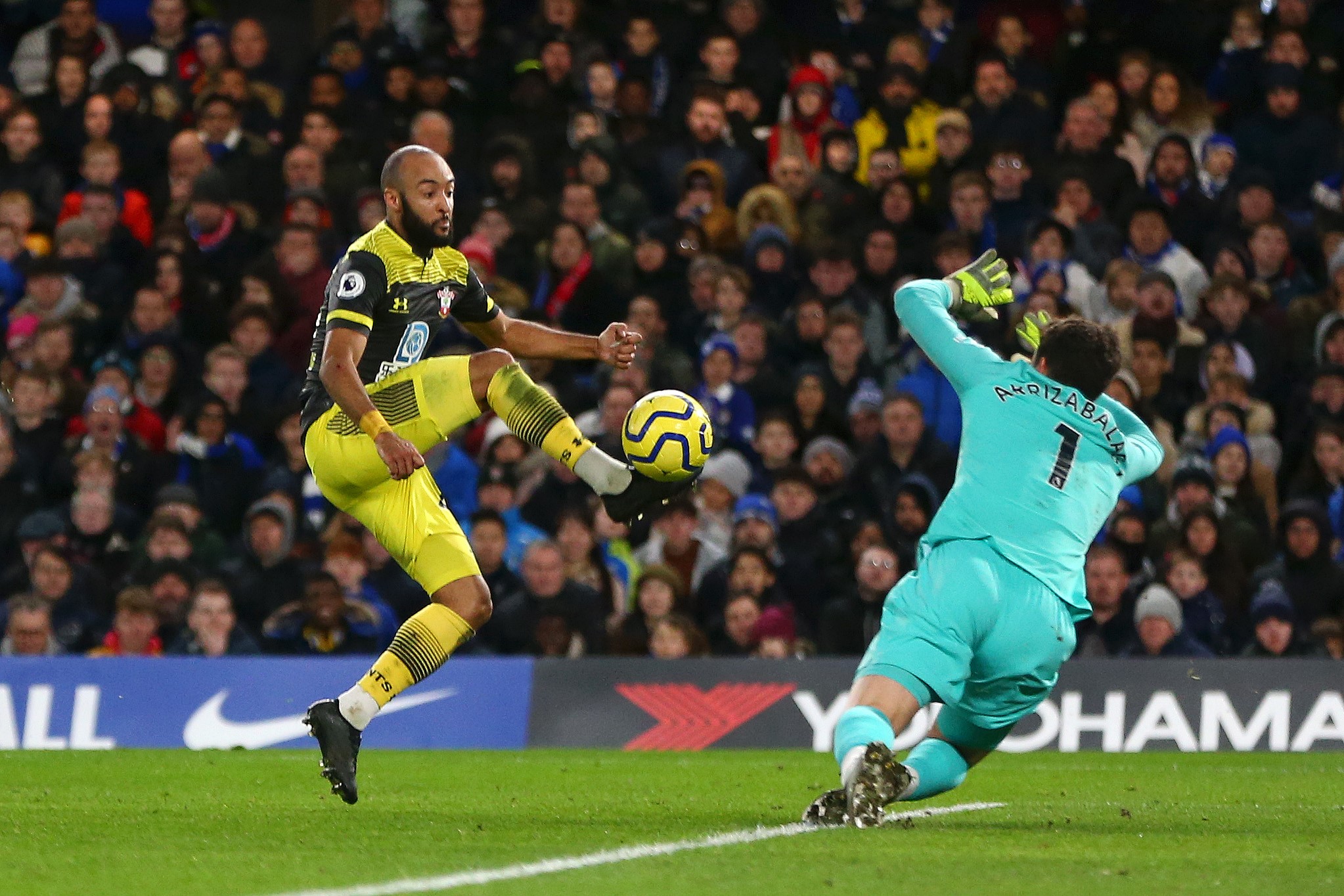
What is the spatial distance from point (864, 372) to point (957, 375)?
696 cm

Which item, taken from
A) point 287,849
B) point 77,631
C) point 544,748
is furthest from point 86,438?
point 287,849

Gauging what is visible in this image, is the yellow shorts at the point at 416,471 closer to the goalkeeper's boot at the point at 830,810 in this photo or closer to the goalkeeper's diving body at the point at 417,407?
the goalkeeper's diving body at the point at 417,407

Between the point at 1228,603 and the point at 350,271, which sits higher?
the point at 350,271

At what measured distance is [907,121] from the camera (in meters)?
15.3

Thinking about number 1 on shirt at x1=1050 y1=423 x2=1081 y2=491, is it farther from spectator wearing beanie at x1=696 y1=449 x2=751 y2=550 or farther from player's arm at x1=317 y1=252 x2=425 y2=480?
spectator wearing beanie at x1=696 y1=449 x2=751 y2=550

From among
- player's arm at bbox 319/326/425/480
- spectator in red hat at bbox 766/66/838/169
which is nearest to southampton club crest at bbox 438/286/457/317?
player's arm at bbox 319/326/425/480

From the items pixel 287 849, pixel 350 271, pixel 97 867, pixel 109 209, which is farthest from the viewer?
pixel 109 209

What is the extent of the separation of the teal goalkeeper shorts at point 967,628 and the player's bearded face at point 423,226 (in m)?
2.27

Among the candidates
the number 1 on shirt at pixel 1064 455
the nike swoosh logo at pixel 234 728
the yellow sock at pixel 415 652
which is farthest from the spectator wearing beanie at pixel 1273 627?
the yellow sock at pixel 415 652

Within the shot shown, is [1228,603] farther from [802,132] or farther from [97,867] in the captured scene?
[97,867]

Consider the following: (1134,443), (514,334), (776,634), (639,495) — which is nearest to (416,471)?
(639,495)

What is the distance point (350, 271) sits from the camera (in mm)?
7594

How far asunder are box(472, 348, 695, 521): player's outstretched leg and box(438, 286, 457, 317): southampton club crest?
0.24 m

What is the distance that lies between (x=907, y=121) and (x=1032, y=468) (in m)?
8.89
